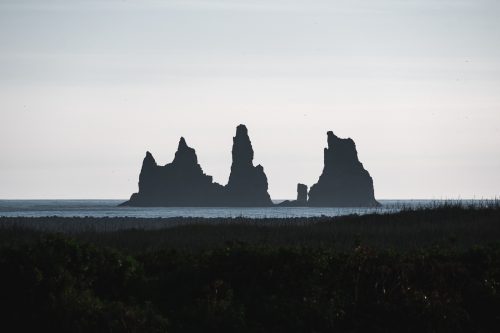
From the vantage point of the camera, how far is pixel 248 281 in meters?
21.8

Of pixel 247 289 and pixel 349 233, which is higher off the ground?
pixel 349 233

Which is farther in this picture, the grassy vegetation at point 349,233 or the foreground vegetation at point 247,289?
the grassy vegetation at point 349,233

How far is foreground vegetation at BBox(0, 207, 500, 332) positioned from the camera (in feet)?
63.9

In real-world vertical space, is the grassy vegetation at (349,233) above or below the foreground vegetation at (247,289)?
above

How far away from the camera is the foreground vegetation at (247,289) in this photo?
19484 millimetres

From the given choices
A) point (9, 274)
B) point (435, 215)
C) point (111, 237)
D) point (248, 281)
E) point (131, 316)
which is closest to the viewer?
point (131, 316)

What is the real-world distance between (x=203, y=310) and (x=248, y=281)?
210 cm

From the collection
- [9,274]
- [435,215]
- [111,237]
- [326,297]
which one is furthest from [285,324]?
[435,215]

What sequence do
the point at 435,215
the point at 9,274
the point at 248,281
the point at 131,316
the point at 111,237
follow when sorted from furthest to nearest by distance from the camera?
the point at 435,215 < the point at 111,237 < the point at 248,281 < the point at 9,274 < the point at 131,316

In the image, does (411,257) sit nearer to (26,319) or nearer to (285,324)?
(285,324)

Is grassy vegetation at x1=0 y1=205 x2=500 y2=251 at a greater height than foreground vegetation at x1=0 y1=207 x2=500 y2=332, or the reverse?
grassy vegetation at x1=0 y1=205 x2=500 y2=251

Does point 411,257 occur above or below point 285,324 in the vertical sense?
above

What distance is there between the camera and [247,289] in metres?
21.3

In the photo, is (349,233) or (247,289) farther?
(349,233)
